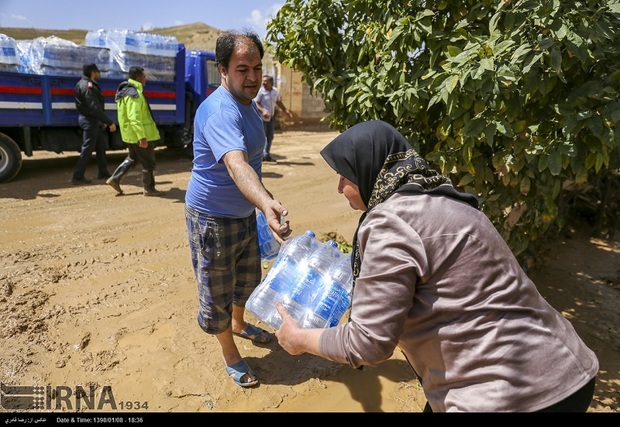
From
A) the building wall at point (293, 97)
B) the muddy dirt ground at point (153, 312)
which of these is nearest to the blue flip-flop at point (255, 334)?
the muddy dirt ground at point (153, 312)

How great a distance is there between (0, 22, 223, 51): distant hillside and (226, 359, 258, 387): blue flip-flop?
2020 cm

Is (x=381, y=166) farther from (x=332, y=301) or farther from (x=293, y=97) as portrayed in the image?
(x=293, y=97)

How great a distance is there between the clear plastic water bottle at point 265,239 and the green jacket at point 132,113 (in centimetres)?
417

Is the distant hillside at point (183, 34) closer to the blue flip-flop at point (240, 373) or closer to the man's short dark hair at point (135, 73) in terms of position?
the man's short dark hair at point (135, 73)

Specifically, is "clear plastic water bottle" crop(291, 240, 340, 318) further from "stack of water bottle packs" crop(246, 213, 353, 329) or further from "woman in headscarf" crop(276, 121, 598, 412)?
"woman in headscarf" crop(276, 121, 598, 412)

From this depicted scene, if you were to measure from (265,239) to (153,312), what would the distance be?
3.98ft

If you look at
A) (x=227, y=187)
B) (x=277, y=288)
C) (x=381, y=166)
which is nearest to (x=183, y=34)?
(x=227, y=187)

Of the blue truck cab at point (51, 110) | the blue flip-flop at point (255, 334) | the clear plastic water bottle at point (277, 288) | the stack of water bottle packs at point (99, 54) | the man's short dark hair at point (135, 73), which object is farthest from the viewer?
the stack of water bottle packs at point (99, 54)

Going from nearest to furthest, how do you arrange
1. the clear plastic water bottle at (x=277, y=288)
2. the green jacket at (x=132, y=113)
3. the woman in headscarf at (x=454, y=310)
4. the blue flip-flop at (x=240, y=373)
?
the woman in headscarf at (x=454, y=310) → the clear plastic water bottle at (x=277, y=288) → the blue flip-flop at (x=240, y=373) → the green jacket at (x=132, y=113)

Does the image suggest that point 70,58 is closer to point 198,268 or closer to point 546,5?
point 198,268

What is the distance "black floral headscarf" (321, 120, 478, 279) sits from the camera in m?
1.59

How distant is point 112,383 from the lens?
3119 mm

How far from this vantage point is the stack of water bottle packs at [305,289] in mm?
2635
